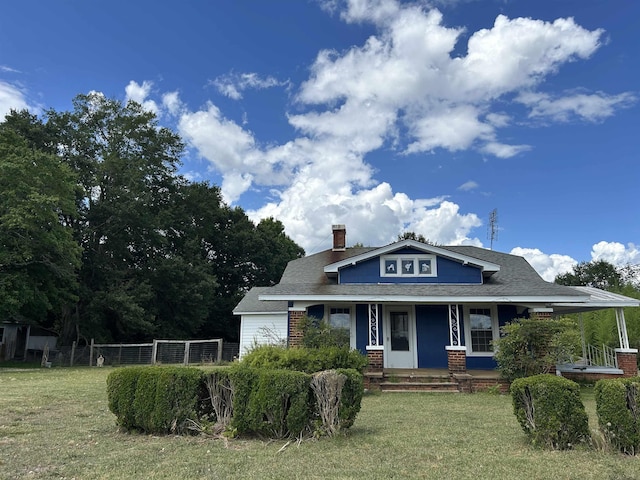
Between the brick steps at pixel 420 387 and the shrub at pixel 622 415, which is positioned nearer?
the shrub at pixel 622 415

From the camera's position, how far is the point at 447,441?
241 inches

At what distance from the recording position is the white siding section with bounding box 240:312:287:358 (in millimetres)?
18969

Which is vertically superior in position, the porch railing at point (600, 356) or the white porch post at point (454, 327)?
the white porch post at point (454, 327)

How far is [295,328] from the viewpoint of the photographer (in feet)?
45.8

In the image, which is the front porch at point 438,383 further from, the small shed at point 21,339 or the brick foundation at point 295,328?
the small shed at point 21,339

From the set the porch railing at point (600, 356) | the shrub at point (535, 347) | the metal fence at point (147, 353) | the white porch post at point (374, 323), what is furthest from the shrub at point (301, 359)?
the metal fence at point (147, 353)

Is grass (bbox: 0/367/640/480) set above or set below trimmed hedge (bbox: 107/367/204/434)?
below

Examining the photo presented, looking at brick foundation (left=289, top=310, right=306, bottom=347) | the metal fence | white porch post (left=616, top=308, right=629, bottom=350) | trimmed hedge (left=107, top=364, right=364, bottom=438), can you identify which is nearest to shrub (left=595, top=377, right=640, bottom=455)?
trimmed hedge (left=107, top=364, right=364, bottom=438)

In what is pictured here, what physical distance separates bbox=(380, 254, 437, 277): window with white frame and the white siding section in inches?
216

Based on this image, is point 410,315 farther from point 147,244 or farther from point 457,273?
point 147,244

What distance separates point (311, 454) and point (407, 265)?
11214 mm

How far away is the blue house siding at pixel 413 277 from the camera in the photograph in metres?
15.7

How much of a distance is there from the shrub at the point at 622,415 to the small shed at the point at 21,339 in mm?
30175

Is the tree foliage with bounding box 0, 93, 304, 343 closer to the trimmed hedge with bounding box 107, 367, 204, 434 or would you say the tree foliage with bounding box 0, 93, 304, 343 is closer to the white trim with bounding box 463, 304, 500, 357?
the trimmed hedge with bounding box 107, 367, 204, 434
